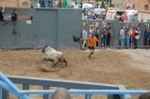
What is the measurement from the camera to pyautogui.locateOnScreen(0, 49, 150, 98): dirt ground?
687 inches

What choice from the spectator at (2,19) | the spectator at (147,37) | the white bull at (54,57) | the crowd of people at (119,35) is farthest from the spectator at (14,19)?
the spectator at (147,37)

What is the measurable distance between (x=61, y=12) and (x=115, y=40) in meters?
3.87

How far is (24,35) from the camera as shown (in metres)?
27.8

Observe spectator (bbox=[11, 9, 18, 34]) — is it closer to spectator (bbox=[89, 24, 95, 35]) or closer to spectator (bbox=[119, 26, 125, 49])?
spectator (bbox=[89, 24, 95, 35])

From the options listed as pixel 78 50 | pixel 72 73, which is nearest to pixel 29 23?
pixel 78 50

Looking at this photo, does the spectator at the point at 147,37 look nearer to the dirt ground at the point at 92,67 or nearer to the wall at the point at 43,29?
the dirt ground at the point at 92,67

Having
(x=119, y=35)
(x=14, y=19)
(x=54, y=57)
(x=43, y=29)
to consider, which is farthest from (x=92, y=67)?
(x=119, y=35)

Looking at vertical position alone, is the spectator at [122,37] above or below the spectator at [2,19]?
below

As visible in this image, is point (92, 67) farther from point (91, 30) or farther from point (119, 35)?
point (119, 35)

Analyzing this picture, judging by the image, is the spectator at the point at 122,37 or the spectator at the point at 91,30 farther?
the spectator at the point at 122,37

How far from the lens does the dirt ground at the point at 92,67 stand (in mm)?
17453

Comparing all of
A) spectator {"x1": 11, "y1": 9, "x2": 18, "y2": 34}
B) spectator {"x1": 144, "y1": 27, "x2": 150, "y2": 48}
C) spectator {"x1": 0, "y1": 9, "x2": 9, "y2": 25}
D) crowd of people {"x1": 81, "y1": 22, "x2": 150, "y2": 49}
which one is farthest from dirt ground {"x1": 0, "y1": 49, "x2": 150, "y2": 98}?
spectator {"x1": 144, "y1": 27, "x2": 150, "y2": 48}

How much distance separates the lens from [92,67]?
20.4 meters

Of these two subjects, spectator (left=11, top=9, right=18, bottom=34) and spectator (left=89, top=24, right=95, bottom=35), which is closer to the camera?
spectator (left=11, top=9, right=18, bottom=34)
